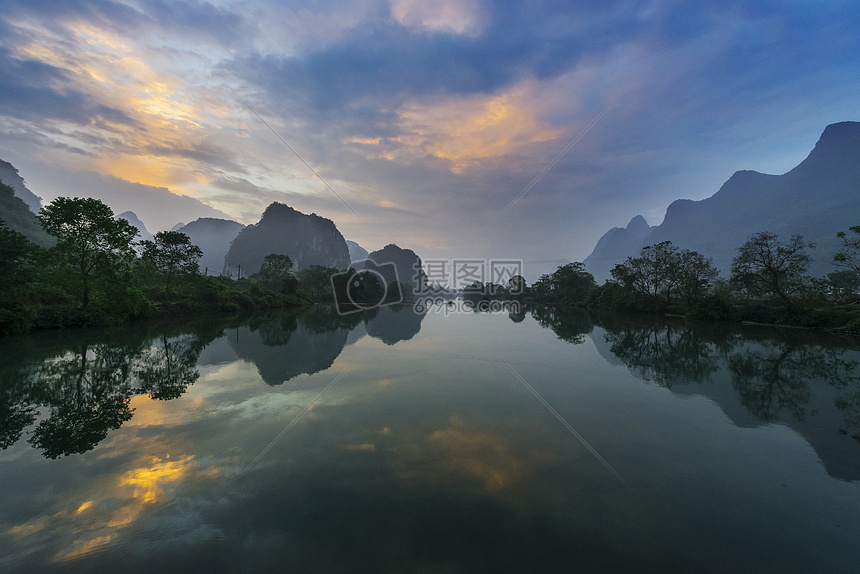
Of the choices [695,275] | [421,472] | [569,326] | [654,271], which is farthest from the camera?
[654,271]

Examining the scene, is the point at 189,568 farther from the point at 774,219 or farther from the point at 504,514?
the point at 774,219

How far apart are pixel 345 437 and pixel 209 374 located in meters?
6.90

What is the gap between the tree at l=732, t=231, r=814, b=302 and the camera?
3023cm

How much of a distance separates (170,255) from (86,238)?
18.3 m

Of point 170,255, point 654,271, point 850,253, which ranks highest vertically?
point 170,255

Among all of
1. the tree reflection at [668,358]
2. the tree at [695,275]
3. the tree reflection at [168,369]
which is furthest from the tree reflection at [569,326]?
the tree reflection at [168,369]

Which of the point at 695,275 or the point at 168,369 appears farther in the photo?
the point at 695,275

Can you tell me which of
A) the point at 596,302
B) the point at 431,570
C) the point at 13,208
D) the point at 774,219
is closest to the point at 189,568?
the point at 431,570

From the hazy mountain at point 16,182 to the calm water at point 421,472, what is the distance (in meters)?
242

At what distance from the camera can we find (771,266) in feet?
102

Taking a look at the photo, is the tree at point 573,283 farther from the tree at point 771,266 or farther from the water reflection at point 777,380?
the water reflection at point 777,380

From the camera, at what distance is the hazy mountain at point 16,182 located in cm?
15462

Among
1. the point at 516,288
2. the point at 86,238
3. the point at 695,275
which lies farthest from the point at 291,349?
the point at 516,288

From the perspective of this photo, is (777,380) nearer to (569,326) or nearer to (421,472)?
(421,472)
